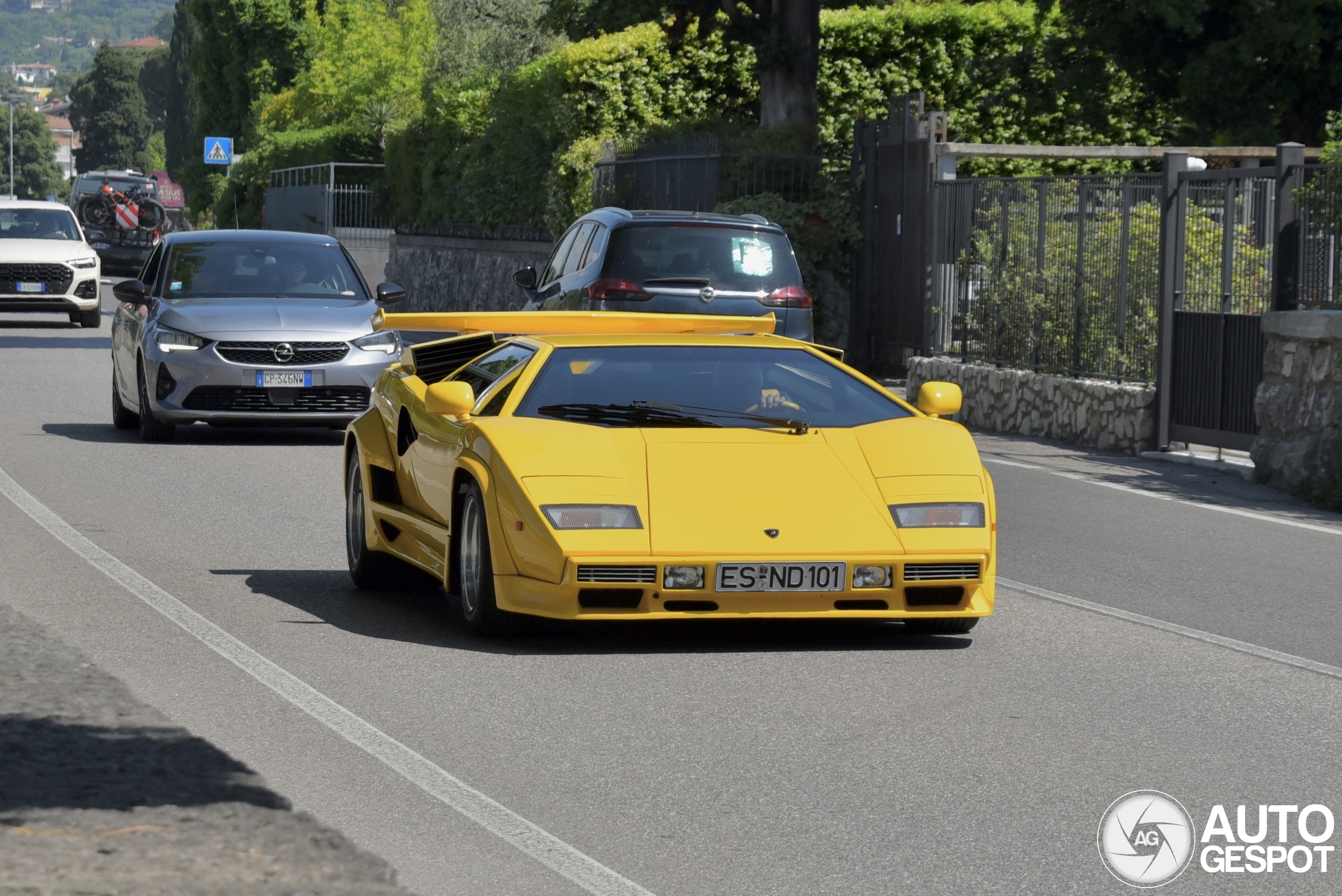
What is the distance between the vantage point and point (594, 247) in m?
18.4

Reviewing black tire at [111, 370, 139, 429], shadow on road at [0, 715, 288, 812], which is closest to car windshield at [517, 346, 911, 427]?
shadow on road at [0, 715, 288, 812]

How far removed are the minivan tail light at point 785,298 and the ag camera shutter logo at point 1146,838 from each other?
40.1 ft

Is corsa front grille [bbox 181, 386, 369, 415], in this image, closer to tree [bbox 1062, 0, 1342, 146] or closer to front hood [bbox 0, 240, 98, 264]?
tree [bbox 1062, 0, 1342, 146]

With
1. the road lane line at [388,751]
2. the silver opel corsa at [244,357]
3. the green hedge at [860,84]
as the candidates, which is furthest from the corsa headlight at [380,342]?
the green hedge at [860,84]

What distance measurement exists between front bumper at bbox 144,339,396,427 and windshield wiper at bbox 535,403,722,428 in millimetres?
7784

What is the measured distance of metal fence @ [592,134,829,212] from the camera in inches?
1024

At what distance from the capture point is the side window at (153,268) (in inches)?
704

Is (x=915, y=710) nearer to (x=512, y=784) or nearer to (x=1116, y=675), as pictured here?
(x=1116, y=675)

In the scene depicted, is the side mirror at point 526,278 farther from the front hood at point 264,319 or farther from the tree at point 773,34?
the tree at point 773,34

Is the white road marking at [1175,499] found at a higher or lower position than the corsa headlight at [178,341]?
lower

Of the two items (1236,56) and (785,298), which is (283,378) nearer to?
(785,298)

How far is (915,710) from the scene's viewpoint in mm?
7023

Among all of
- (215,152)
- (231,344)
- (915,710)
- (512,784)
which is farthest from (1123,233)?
(215,152)

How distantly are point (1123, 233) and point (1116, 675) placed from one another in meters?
10.8
